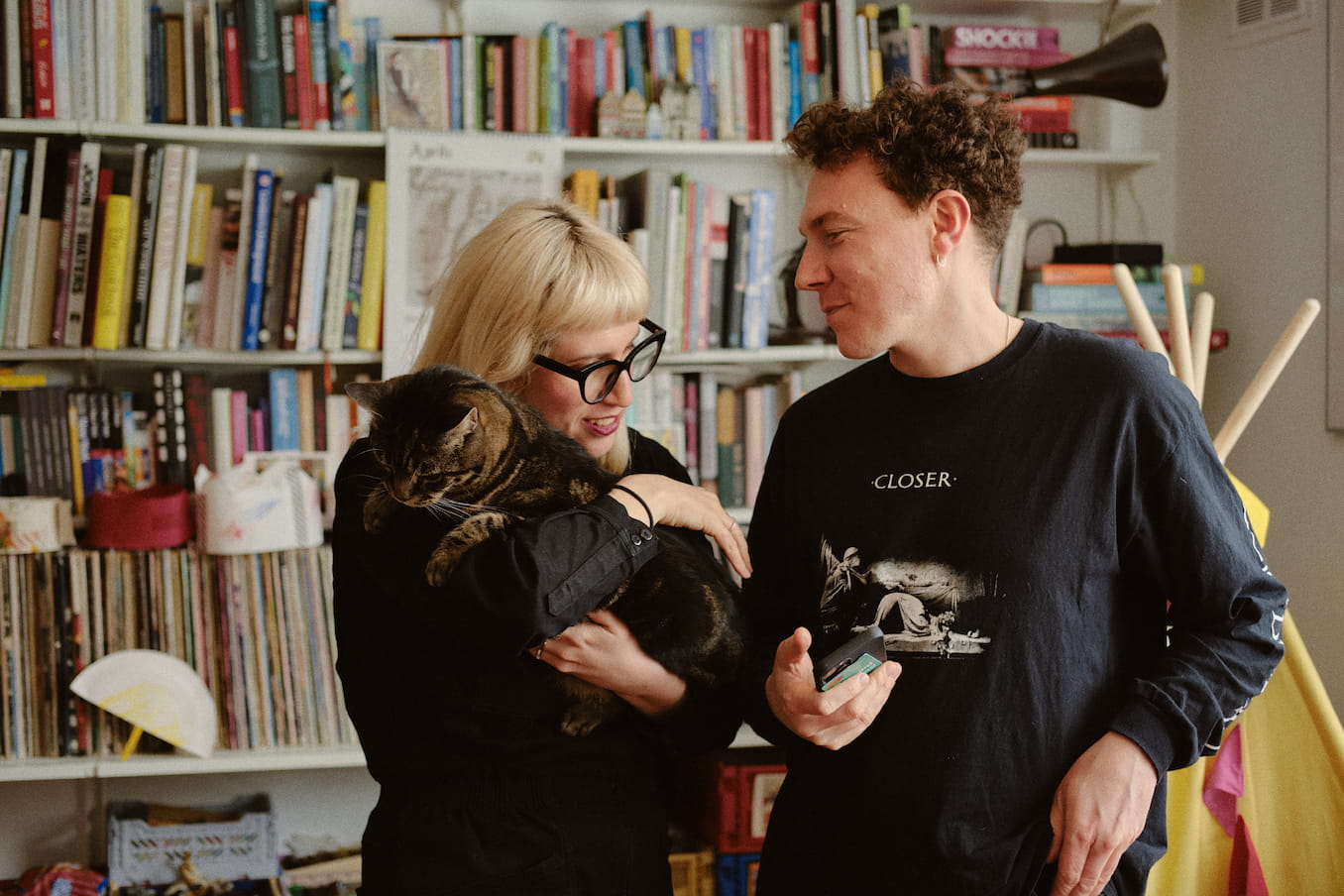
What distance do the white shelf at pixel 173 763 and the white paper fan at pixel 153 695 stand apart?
28mm

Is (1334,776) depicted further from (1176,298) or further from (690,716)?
(690,716)

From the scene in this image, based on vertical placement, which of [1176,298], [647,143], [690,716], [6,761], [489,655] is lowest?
[6,761]

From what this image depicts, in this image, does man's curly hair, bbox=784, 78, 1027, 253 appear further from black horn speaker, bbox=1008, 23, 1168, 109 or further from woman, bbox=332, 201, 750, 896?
black horn speaker, bbox=1008, 23, 1168, 109

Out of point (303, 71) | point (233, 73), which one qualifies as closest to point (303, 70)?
point (303, 71)

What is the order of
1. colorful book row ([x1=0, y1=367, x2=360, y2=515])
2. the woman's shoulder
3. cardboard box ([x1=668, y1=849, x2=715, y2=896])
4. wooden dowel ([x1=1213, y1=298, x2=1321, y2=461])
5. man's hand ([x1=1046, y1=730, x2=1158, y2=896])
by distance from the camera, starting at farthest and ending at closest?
cardboard box ([x1=668, y1=849, x2=715, y2=896])
colorful book row ([x1=0, y1=367, x2=360, y2=515])
wooden dowel ([x1=1213, y1=298, x2=1321, y2=461])
the woman's shoulder
man's hand ([x1=1046, y1=730, x2=1158, y2=896])

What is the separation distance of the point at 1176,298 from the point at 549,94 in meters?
1.45

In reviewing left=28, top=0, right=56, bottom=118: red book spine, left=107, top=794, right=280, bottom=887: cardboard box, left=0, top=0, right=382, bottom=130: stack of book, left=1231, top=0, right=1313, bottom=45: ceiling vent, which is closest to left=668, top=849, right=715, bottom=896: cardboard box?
left=107, top=794, right=280, bottom=887: cardboard box

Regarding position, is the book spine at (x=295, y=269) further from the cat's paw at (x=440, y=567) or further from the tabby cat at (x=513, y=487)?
the cat's paw at (x=440, y=567)

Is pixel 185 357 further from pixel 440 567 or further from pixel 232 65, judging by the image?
pixel 440 567

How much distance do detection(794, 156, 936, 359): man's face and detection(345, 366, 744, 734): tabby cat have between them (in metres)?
0.35

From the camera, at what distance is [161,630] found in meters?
2.39

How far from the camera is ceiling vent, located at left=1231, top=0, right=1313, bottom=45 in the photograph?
8.36ft

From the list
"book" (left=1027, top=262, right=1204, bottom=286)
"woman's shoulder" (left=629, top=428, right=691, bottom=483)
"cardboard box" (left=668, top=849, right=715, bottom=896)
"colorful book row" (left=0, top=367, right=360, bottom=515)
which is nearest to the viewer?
"woman's shoulder" (left=629, top=428, right=691, bottom=483)

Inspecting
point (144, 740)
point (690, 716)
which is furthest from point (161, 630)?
point (690, 716)
